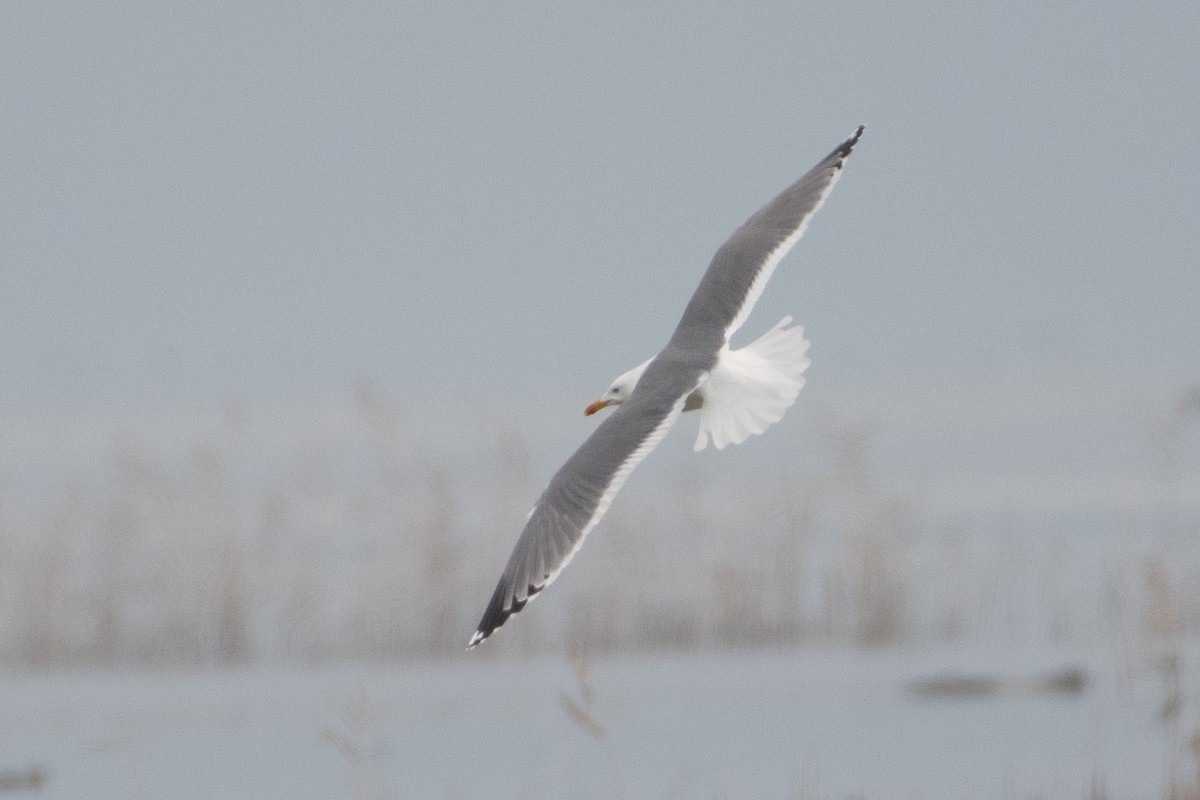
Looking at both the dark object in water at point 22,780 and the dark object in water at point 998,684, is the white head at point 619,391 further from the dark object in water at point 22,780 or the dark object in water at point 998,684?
the dark object in water at point 998,684

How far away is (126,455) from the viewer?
13008 mm

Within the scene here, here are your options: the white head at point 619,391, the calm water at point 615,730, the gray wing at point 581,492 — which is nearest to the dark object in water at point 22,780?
the calm water at point 615,730

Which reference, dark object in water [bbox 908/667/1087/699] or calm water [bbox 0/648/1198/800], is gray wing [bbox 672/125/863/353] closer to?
calm water [bbox 0/648/1198/800]

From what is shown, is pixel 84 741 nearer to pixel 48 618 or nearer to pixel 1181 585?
pixel 48 618

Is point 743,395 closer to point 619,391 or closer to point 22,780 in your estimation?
point 619,391

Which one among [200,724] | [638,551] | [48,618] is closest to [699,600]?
[638,551]

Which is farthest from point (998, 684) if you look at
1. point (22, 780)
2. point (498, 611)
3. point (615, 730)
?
point (498, 611)

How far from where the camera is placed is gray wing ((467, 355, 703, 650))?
555 centimetres

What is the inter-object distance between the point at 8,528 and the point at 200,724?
2035 mm

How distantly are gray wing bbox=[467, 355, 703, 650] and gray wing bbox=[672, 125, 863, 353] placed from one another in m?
0.52

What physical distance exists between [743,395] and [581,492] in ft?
3.15

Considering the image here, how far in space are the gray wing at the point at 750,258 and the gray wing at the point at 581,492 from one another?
0.52 meters

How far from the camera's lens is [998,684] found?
12641 mm

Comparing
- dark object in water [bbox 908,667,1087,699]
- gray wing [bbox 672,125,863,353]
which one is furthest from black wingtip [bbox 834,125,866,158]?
dark object in water [bbox 908,667,1087,699]
